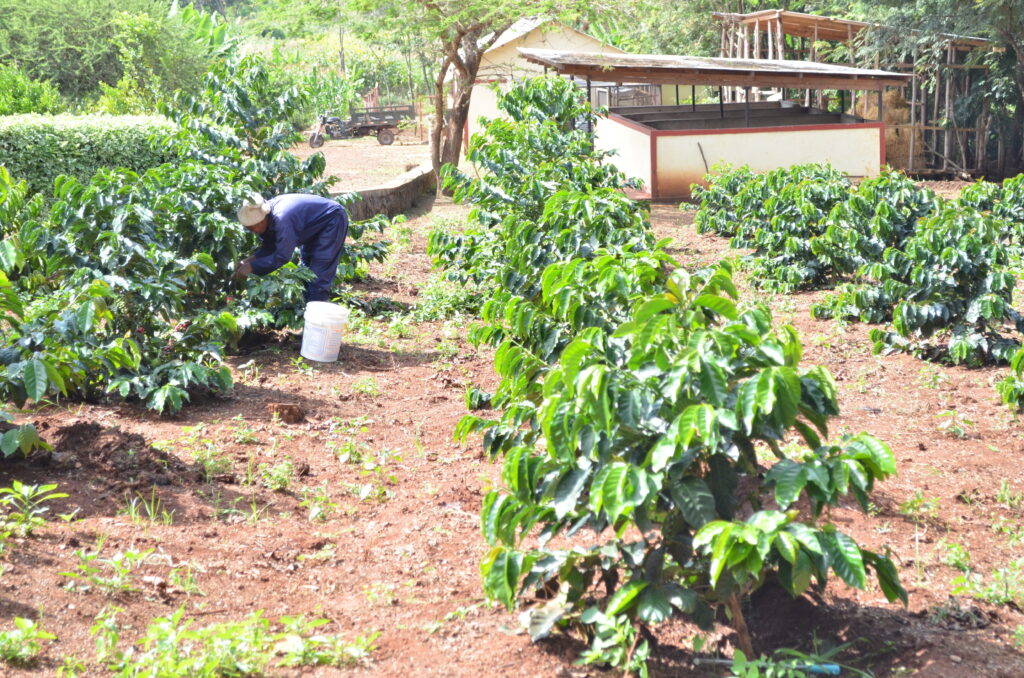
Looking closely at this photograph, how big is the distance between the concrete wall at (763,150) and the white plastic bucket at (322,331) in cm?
1266

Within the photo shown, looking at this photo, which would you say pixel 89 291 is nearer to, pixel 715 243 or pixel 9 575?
pixel 9 575

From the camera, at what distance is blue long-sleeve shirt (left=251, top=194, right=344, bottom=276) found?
7969 mm

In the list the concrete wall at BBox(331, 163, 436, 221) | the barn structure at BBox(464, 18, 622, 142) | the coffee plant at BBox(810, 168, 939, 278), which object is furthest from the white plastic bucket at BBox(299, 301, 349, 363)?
the barn structure at BBox(464, 18, 622, 142)

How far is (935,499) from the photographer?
5.04 meters

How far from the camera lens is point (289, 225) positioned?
26.2 feet

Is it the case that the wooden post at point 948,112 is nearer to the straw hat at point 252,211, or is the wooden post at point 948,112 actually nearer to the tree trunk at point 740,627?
the straw hat at point 252,211

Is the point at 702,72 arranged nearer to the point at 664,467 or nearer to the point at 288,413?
the point at 288,413

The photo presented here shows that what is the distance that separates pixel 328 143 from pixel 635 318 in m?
31.5

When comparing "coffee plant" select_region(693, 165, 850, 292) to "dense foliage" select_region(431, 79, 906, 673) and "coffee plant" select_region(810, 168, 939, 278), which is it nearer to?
"coffee plant" select_region(810, 168, 939, 278)

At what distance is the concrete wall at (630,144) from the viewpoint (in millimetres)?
19391

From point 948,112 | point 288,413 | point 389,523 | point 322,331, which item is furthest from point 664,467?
point 948,112

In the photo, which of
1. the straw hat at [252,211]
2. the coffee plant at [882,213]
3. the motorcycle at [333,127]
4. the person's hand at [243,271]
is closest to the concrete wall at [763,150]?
the coffee plant at [882,213]

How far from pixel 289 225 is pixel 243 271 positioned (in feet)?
1.82

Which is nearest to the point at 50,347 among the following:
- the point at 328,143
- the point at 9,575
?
the point at 9,575
